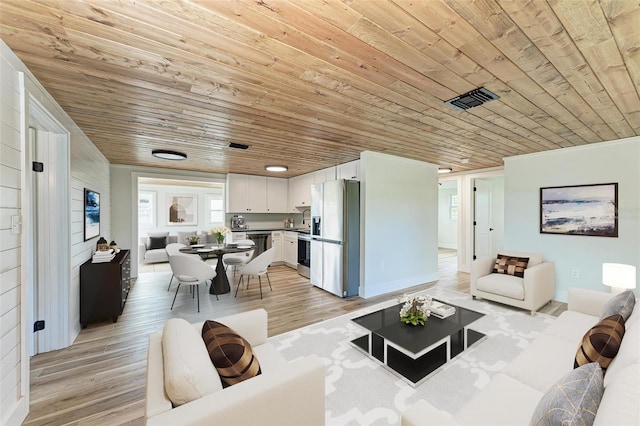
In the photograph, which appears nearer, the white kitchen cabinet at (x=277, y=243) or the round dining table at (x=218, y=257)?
the round dining table at (x=218, y=257)

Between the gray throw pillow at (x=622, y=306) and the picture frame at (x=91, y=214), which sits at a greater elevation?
the picture frame at (x=91, y=214)

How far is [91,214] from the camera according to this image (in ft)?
11.5

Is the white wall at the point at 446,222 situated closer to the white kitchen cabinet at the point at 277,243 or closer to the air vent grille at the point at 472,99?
the white kitchen cabinet at the point at 277,243

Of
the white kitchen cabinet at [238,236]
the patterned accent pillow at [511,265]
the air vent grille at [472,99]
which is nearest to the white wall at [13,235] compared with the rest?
the air vent grille at [472,99]

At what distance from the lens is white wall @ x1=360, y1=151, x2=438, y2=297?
425 centimetres

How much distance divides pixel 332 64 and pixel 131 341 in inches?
→ 133

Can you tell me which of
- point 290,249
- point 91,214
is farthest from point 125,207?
point 290,249

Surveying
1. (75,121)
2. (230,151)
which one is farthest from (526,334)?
(75,121)

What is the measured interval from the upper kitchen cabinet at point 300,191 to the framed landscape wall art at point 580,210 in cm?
436

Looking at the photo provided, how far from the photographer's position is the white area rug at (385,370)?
1794mm

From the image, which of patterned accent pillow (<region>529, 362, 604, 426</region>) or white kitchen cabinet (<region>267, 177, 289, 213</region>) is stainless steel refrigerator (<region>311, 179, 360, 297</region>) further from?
patterned accent pillow (<region>529, 362, 604, 426</region>)

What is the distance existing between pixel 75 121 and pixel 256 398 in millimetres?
3436

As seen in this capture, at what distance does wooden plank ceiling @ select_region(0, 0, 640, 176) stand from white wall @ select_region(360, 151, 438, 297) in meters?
1.26

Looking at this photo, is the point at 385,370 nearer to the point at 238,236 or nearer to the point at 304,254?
the point at 304,254
